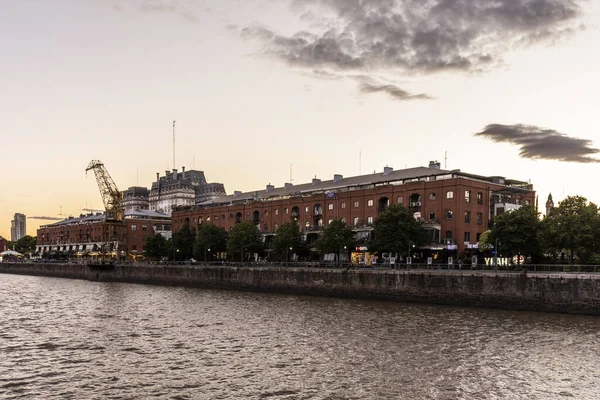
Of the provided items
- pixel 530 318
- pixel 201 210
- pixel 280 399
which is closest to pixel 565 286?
pixel 530 318

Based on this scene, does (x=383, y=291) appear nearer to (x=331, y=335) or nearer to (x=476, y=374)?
(x=331, y=335)

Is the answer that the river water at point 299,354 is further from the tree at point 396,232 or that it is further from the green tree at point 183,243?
the green tree at point 183,243

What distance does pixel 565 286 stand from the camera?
51.5m

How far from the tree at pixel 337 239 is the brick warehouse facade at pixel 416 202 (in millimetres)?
5947

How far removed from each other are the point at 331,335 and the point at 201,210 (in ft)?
374

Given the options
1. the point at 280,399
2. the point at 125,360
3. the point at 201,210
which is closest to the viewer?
the point at 280,399

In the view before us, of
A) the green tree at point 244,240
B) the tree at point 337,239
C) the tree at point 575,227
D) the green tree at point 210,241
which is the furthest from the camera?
the green tree at point 210,241

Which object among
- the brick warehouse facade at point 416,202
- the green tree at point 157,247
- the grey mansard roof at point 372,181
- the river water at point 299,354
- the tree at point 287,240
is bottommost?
the river water at point 299,354

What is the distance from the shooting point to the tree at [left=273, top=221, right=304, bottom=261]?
107m

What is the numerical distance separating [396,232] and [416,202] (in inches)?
596

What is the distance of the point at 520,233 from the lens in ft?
241

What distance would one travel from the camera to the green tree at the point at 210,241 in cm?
12312

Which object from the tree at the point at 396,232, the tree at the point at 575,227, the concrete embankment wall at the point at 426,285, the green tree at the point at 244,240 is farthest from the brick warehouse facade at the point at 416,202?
the concrete embankment wall at the point at 426,285

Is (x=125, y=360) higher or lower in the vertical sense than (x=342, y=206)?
lower
